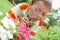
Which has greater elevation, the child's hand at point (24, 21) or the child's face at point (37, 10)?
the child's face at point (37, 10)

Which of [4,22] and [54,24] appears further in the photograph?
[54,24]

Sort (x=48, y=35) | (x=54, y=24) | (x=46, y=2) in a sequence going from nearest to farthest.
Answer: (x=46, y=2) → (x=48, y=35) → (x=54, y=24)

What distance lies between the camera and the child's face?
0.80 m

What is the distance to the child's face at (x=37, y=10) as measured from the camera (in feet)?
2.64

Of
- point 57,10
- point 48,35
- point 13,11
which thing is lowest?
point 48,35

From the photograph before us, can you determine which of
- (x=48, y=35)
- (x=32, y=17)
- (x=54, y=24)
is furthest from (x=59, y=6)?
(x=32, y=17)

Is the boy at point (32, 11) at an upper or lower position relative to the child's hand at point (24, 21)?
upper

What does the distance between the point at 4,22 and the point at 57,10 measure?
35.4 inches

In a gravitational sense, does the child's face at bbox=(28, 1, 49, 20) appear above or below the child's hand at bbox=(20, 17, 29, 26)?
above

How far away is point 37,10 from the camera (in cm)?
83

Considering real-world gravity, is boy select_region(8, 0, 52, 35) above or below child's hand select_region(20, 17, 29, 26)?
above

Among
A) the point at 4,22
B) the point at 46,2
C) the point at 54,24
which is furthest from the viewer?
the point at 54,24

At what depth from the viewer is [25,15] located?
0.81m

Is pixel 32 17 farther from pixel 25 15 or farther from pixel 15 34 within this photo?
pixel 15 34
